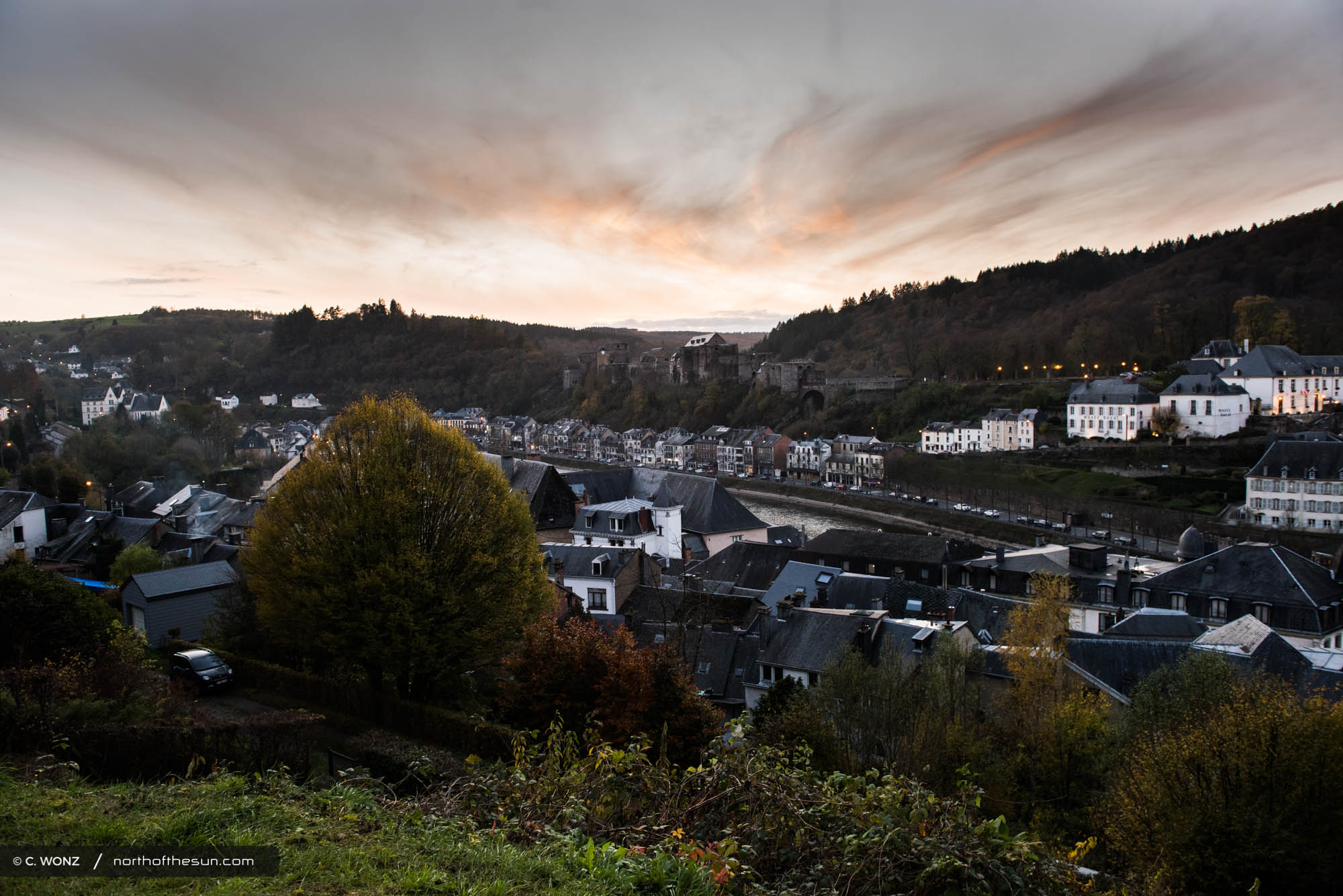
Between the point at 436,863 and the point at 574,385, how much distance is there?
105832mm

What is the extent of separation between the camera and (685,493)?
1175 inches

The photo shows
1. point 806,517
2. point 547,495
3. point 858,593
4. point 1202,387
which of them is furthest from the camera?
point 806,517

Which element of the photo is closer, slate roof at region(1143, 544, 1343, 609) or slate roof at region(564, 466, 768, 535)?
slate roof at region(1143, 544, 1343, 609)

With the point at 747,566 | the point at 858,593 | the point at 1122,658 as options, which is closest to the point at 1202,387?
the point at 747,566

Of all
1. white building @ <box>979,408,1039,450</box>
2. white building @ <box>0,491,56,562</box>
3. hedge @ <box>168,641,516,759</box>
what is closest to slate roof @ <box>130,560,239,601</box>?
hedge @ <box>168,641,516,759</box>

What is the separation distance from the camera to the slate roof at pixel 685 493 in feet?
93.1

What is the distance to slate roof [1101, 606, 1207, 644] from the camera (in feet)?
49.3

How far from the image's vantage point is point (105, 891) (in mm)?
3006

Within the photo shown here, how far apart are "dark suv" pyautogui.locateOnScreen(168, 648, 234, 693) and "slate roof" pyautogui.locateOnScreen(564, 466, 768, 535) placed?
1781 cm

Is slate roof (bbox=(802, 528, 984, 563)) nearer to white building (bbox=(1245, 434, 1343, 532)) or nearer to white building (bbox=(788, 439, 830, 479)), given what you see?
white building (bbox=(1245, 434, 1343, 532))

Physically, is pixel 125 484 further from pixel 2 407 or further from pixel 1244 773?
pixel 1244 773

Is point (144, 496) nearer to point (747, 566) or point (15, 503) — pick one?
point (15, 503)

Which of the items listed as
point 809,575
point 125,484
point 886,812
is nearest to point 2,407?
point 125,484

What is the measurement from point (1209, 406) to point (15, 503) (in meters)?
52.1
